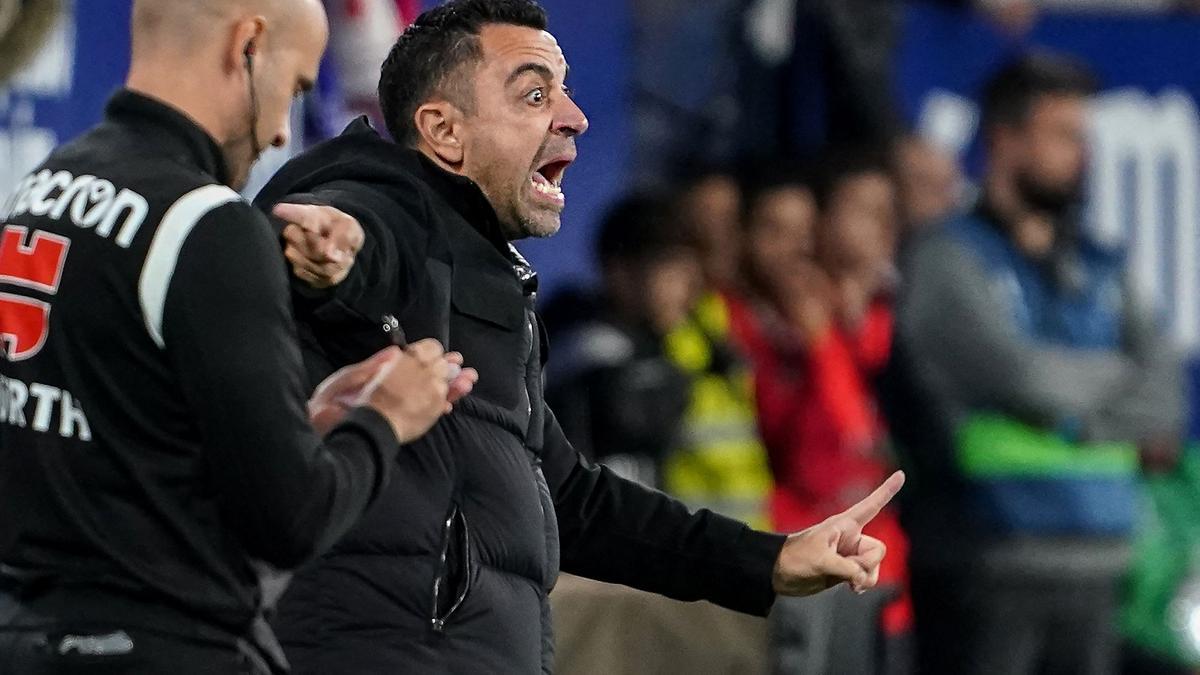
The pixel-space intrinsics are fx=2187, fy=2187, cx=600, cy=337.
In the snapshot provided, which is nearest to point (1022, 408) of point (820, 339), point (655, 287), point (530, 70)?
point (820, 339)

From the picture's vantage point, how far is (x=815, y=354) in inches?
221

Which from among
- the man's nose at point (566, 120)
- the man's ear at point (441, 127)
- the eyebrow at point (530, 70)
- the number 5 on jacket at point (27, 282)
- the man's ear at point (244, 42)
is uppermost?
the man's ear at point (244, 42)

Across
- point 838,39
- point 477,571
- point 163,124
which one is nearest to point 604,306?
point 838,39

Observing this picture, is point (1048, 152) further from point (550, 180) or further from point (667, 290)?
point (550, 180)

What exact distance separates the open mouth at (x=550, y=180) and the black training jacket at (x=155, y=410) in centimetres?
90

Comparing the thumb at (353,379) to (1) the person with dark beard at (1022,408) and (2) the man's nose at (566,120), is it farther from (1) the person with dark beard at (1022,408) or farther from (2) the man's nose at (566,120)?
(1) the person with dark beard at (1022,408)

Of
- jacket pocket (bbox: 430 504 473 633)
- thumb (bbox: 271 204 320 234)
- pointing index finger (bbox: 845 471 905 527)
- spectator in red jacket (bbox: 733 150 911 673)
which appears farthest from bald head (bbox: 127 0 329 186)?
spectator in red jacket (bbox: 733 150 911 673)

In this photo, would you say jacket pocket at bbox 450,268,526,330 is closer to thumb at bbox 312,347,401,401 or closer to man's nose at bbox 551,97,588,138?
man's nose at bbox 551,97,588,138

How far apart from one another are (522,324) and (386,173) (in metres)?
0.26

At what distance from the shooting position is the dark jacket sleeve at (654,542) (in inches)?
120

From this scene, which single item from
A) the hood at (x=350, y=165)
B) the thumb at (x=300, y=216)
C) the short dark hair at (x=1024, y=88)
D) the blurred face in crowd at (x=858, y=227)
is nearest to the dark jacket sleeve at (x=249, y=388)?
the thumb at (x=300, y=216)

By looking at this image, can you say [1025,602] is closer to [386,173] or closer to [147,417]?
[386,173]

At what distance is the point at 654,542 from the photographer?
10.0 feet

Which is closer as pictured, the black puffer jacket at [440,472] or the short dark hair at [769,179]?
the black puffer jacket at [440,472]
